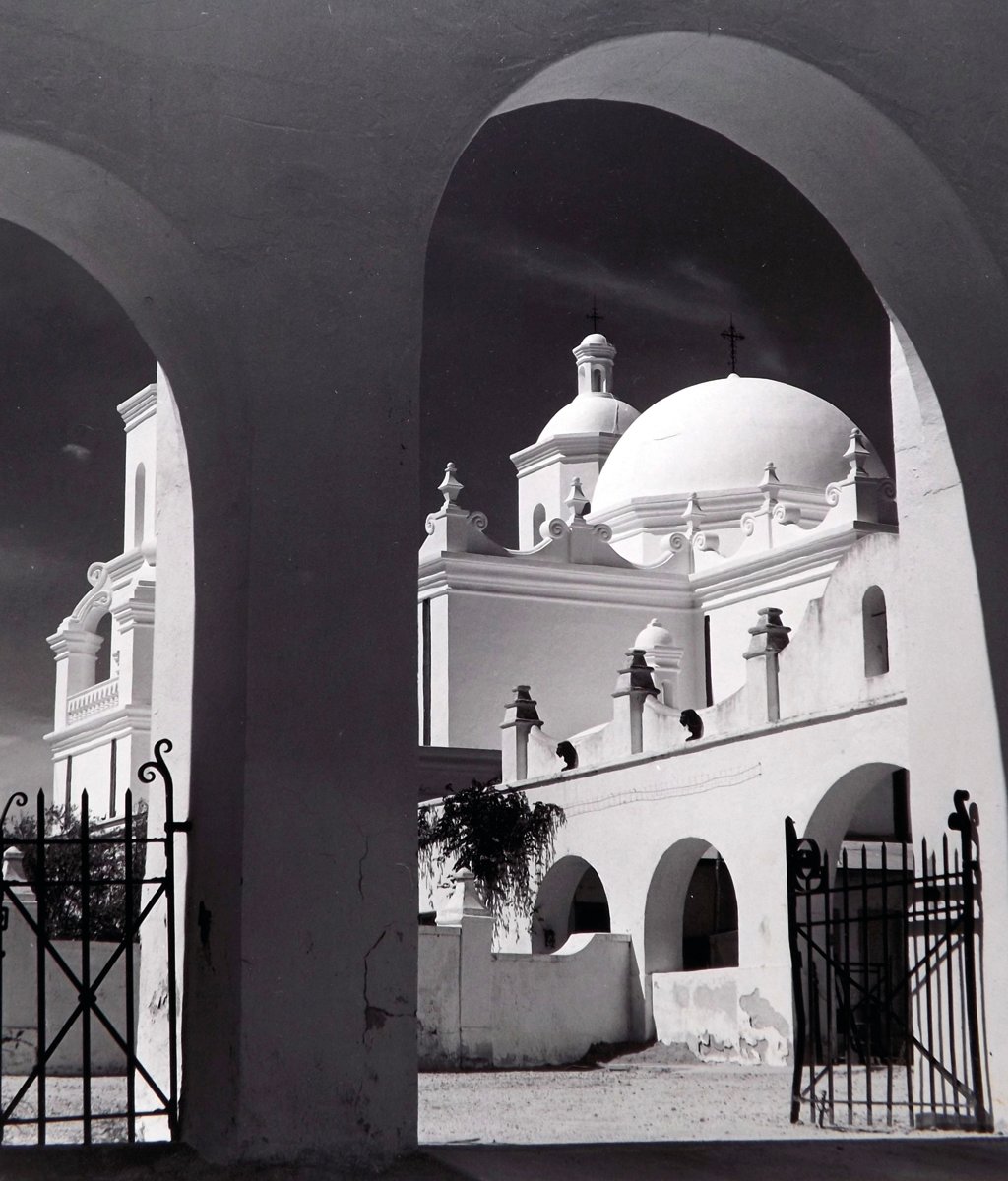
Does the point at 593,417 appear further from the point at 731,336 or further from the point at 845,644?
the point at 845,644

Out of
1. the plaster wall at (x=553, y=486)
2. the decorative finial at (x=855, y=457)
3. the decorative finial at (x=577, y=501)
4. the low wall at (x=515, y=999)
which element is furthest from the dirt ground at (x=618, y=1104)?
the plaster wall at (x=553, y=486)

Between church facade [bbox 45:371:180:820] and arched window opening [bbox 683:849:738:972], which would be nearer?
arched window opening [bbox 683:849:738:972]

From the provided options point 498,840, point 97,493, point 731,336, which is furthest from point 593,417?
point 498,840

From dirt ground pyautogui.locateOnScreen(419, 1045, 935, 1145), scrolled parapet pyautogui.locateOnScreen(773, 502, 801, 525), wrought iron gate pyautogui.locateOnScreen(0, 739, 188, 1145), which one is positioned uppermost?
scrolled parapet pyautogui.locateOnScreen(773, 502, 801, 525)

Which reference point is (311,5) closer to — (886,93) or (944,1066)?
(886,93)

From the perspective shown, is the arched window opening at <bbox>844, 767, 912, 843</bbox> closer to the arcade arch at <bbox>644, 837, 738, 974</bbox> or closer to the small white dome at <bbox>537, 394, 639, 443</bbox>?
the arcade arch at <bbox>644, 837, 738, 974</bbox>

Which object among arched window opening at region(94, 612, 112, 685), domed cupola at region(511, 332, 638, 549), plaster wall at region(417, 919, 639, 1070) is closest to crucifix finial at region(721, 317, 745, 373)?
domed cupola at region(511, 332, 638, 549)

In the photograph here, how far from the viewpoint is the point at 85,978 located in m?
4.79

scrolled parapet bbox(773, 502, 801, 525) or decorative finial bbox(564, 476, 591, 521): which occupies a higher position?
decorative finial bbox(564, 476, 591, 521)

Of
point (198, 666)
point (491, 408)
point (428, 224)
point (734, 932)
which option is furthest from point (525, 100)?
point (491, 408)

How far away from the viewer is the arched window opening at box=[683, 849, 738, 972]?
63.1 ft

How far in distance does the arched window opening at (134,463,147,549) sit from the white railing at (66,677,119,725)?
7.51ft

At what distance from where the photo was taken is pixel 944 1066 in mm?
6109

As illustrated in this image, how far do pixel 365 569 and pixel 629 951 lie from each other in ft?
42.8
